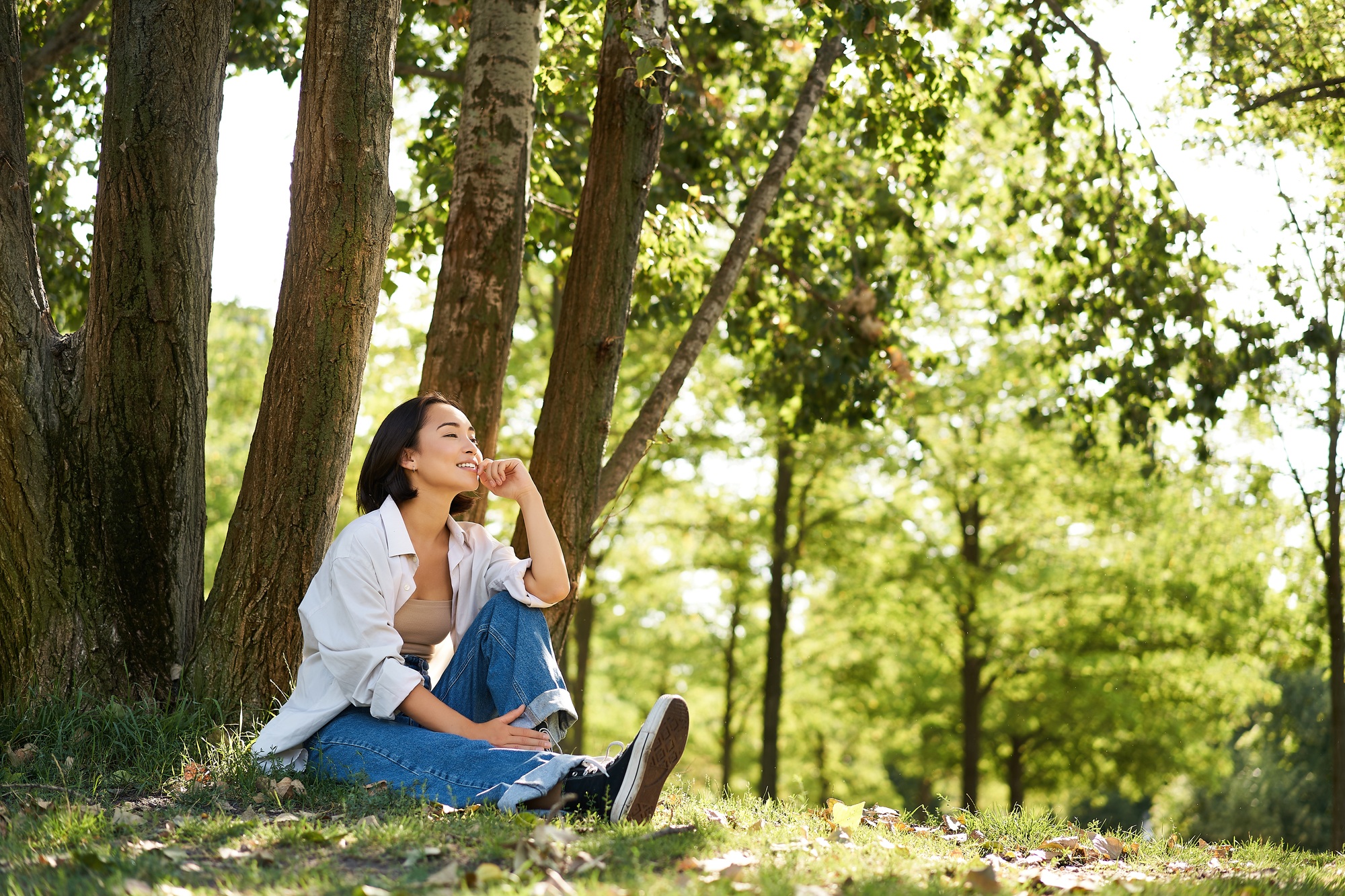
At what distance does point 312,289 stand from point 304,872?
113 inches

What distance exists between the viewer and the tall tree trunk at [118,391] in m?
4.58

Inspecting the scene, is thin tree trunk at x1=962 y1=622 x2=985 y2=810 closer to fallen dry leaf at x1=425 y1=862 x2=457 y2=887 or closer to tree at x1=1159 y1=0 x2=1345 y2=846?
tree at x1=1159 y1=0 x2=1345 y2=846

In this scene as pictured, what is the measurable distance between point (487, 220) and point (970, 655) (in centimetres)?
1591

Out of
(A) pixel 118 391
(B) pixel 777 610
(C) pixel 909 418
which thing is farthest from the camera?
(B) pixel 777 610

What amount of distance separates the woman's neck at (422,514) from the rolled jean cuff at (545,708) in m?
0.88

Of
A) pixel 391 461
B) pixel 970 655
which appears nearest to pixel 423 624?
pixel 391 461

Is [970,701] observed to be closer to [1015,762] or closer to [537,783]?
[1015,762]

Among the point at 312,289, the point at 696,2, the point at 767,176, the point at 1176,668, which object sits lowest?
the point at 1176,668

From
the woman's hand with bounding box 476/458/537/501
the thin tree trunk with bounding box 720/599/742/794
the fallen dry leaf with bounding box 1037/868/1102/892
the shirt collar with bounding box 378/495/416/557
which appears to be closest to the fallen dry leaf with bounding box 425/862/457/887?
the shirt collar with bounding box 378/495/416/557

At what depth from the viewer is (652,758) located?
Result: 3.43 metres

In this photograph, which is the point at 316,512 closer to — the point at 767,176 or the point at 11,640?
the point at 11,640

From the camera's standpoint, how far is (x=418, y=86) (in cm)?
1031

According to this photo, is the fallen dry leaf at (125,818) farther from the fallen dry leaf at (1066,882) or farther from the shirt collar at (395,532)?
the fallen dry leaf at (1066,882)

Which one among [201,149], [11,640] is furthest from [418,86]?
[11,640]
